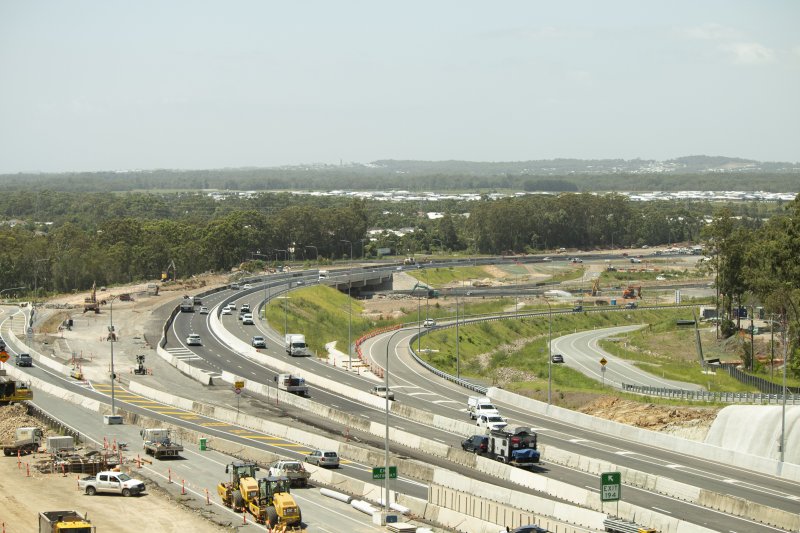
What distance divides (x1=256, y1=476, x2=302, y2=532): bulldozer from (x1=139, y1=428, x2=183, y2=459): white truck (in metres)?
16.3

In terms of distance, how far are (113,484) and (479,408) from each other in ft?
98.0

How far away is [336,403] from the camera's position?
297 feet

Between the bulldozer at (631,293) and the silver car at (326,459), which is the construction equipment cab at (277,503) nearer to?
the silver car at (326,459)

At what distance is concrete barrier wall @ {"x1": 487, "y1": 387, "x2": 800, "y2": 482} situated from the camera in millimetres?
64312

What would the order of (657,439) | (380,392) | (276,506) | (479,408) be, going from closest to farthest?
(276,506)
(657,439)
(479,408)
(380,392)

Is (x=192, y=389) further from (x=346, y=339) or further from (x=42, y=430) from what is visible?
(x=346, y=339)

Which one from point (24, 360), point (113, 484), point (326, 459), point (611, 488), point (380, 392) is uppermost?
point (611, 488)

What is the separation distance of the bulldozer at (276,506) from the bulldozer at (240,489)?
1.76ft

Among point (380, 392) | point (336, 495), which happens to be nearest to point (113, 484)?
point (336, 495)

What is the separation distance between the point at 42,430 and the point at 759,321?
9865cm

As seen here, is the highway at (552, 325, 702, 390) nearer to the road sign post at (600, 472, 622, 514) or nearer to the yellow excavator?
the yellow excavator

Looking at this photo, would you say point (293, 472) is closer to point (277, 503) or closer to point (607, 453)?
point (277, 503)

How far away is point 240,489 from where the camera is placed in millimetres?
56031

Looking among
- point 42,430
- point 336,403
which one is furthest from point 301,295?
point 42,430
